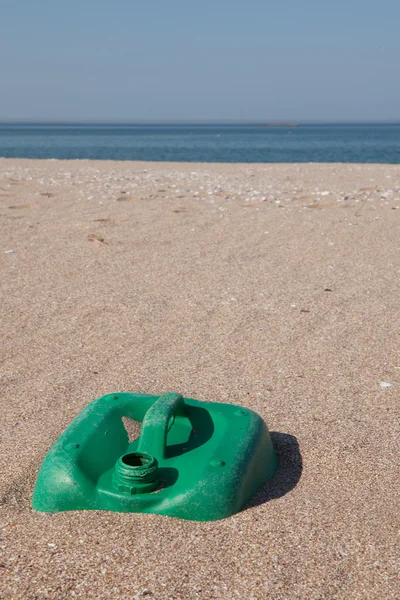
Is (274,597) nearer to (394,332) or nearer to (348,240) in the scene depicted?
(394,332)

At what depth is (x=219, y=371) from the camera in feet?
11.5

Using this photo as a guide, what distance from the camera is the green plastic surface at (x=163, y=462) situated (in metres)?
2.14

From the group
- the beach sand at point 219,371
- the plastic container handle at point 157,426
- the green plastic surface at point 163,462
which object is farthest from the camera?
the plastic container handle at point 157,426

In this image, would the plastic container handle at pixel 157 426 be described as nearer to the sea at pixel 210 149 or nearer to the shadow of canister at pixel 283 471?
the shadow of canister at pixel 283 471

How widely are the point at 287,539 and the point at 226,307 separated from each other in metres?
2.65

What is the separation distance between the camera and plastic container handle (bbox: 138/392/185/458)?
2.30 meters

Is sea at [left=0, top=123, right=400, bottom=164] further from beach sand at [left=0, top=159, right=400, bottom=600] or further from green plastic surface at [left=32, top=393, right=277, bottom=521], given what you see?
green plastic surface at [left=32, top=393, right=277, bottom=521]

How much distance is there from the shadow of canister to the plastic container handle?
372 millimetres

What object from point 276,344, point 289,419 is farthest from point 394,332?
point 289,419

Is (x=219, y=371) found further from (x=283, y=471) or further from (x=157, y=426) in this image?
(x=157, y=426)

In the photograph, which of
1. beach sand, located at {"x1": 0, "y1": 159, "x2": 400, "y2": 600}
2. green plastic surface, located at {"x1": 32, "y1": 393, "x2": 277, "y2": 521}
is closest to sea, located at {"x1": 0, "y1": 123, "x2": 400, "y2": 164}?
beach sand, located at {"x1": 0, "y1": 159, "x2": 400, "y2": 600}

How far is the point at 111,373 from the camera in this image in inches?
136

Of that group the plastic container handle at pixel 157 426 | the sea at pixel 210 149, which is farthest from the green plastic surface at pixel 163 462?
the sea at pixel 210 149

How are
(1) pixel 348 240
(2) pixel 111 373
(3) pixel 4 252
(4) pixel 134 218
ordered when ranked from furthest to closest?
1. (4) pixel 134 218
2. (1) pixel 348 240
3. (3) pixel 4 252
4. (2) pixel 111 373
